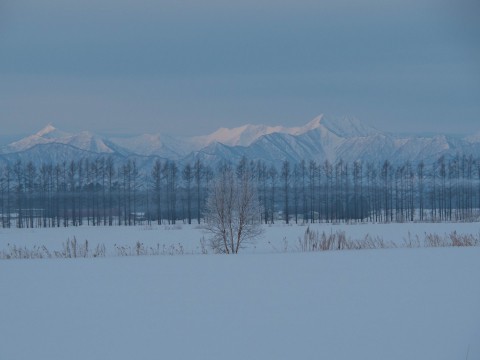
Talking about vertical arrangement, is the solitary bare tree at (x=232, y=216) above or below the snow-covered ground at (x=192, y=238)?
above

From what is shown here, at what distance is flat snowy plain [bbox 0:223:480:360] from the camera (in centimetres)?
647

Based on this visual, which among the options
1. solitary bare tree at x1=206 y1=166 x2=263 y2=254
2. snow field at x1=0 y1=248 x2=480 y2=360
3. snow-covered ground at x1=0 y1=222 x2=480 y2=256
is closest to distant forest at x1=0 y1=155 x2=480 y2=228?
snow-covered ground at x1=0 y1=222 x2=480 y2=256

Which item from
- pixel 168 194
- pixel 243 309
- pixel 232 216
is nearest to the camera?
pixel 243 309

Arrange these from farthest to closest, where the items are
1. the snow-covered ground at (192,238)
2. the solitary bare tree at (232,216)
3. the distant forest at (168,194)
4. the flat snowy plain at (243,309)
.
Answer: the distant forest at (168,194) → the snow-covered ground at (192,238) → the solitary bare tree at (232,216) → the flat snowy plain at (243,309)

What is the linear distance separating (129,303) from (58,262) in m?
4.54

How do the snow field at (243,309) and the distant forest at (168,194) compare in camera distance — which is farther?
the distant forest at (168,194)

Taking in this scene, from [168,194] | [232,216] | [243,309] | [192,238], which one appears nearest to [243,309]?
[243,309]

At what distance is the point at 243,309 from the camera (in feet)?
26.5

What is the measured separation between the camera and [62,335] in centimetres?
692

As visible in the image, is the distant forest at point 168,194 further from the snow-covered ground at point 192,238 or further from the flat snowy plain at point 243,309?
the flat snowy plain at point 243,309

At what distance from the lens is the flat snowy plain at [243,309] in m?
6.47

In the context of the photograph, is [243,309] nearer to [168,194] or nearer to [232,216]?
[232,216]

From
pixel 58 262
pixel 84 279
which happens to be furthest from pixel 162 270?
pixel 58 262

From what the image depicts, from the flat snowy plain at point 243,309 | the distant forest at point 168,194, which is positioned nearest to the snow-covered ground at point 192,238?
the flat snowy plain at point 243,309
